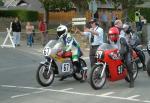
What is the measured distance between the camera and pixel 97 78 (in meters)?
12.1

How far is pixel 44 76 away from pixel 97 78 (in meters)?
1.48

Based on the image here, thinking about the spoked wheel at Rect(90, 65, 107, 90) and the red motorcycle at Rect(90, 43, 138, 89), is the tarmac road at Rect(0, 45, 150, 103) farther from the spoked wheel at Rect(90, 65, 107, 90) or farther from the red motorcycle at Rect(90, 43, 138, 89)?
the red motorcycle at Rect(90, 43, 138, 89)

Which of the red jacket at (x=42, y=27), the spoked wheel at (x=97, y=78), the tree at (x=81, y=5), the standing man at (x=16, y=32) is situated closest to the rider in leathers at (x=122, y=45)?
the spoked wheel at (x=97, y=78)

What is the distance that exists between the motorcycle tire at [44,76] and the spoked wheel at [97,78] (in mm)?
1366

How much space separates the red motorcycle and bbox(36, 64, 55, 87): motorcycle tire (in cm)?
137

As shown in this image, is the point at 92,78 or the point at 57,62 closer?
the point at 92,78

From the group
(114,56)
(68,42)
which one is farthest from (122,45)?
(68,42)

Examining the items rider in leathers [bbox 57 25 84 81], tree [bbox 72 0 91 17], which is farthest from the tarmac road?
tree [bbox 72 0 91 17]

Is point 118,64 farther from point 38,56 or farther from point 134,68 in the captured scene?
point 38,56

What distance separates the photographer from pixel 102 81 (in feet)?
40.4

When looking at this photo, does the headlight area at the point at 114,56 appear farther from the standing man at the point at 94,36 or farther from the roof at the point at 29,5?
the roof at the point at 29,5

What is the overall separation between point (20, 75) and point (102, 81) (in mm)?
4197

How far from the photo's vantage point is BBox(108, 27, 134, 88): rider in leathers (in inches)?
492

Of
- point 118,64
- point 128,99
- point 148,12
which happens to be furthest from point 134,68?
point 148,12
